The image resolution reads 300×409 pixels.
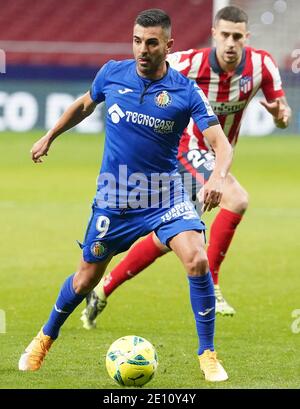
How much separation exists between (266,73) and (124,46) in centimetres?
2095

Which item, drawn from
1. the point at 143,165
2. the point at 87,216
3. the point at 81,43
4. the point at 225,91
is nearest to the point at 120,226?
the point at 143,165

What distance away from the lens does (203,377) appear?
5.75m

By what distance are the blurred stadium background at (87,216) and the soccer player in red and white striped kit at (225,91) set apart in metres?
0.62

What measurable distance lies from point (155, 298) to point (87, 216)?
546 cm

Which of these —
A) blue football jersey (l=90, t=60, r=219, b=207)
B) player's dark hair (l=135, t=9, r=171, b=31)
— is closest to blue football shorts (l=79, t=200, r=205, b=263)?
blue football jersey (l=90, t=60, r=219, b=207)

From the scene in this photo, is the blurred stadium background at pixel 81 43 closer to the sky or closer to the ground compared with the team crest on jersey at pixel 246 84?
closer to the ground

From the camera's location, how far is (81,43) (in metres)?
30.4

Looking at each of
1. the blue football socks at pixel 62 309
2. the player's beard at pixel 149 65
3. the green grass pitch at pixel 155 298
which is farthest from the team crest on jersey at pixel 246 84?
the blue football socks at pixel 62 309

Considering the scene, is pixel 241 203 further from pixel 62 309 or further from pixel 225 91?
pixel 62 309

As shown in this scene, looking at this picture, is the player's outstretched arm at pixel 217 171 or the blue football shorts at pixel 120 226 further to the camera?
the blue football shorts at pixel 120 226

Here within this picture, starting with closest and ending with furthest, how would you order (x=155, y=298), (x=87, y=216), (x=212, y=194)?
(x=212, y=194) → (x=155, y=298) → (x=87, y=216)

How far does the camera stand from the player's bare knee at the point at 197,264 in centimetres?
570

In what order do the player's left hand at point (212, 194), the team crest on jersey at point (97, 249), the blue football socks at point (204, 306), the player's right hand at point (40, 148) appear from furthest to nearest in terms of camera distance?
the player's right hand at point (40, 148) → the team crest on jersey at point (97, 249) → the blue football socks at point (204, 306) → the player's left hand at point (212, 194)

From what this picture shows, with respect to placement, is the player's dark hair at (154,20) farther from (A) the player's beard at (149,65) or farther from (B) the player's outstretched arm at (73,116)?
(B) the player's outstretched arm at (73,116)
